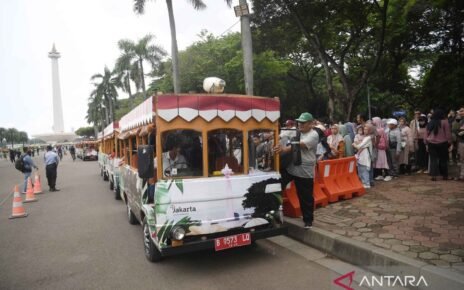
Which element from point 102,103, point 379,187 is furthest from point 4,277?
point 102,103

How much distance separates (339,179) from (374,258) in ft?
11.5

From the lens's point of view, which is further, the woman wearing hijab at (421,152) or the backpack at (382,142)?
the woman wearing hijab at (421,152)

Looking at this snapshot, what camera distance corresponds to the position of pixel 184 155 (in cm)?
482

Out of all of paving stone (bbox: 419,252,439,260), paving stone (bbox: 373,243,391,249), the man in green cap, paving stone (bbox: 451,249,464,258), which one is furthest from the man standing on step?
paving stone (bbox: 451,249,464,258)

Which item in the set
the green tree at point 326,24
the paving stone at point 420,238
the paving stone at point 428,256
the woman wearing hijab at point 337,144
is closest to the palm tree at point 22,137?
the green tree at point 326,24

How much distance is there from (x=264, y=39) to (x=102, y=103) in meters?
47.9

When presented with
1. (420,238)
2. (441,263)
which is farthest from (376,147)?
(441,263)

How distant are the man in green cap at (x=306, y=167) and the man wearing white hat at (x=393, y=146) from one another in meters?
4.88

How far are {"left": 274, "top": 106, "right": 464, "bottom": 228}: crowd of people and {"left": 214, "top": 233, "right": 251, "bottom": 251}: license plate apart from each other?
143cm

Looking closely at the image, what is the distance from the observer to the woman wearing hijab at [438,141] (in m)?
8.47

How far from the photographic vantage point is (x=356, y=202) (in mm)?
7305

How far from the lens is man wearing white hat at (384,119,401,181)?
9664mm

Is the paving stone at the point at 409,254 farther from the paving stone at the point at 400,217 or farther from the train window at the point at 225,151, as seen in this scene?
the train window at the point at 225,151

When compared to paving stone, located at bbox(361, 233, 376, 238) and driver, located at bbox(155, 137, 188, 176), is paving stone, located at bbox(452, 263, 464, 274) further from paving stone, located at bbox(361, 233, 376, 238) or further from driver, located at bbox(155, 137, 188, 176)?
driver, located at bbox(155, 137, 188, 176)
